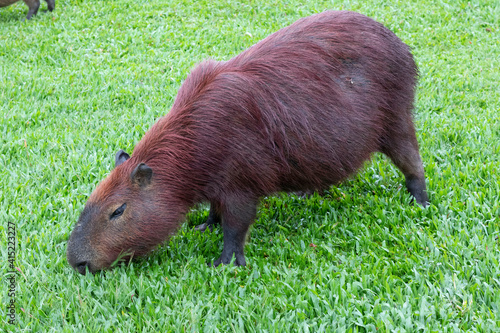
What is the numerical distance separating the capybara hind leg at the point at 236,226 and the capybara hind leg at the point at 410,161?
1.26 m

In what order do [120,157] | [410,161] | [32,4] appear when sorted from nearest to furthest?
[120,157]
[410,161]
[32,4]

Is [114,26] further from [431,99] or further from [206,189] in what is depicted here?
[206,189]

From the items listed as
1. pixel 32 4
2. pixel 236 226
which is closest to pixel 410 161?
pixel 236 226

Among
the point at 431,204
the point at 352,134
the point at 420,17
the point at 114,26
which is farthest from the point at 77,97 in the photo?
the point at 420,17

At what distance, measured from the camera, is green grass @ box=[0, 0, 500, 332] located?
2963 millimetres

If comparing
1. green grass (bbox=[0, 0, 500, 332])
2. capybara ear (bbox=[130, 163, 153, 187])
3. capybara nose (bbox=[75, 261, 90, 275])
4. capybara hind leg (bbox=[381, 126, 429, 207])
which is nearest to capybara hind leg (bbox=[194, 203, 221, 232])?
green grass (bbox=[0, 0, 500, 332])

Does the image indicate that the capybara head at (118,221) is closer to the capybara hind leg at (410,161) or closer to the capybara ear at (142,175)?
the capybara ear at (142,175)

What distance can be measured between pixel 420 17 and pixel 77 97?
5612 mm

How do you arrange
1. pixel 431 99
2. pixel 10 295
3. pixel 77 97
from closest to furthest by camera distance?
pixel 10 295 → pixel 431 99 → pixel 77 97

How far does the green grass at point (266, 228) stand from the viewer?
296cm

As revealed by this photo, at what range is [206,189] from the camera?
343 cm

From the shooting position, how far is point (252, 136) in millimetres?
3406

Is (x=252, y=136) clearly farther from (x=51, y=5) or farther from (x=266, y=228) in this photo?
(x=51, y=5)

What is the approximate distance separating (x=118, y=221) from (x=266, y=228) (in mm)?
1278
